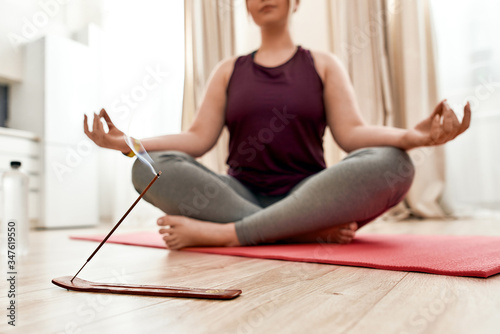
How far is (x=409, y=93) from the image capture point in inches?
90.0

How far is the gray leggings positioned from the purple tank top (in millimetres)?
154

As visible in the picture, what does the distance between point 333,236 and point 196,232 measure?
355 mm

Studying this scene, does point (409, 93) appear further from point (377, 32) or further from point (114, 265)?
point (114, 265)

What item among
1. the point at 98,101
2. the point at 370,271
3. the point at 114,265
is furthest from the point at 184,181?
the point at 98,101

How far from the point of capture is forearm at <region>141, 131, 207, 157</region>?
109 cm

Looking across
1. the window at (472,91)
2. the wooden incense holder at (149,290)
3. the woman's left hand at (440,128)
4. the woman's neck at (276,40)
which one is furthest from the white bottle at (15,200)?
the window at (472,91)

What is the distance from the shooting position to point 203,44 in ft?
9.18

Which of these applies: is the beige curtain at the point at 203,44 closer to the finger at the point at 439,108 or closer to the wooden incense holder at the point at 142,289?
the finger at the point at 439,108

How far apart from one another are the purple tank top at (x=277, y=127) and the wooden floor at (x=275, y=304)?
1.62 feet

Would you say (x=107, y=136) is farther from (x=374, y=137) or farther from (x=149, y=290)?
(x=374, y=137)


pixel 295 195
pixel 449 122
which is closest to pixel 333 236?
pixel 295 195

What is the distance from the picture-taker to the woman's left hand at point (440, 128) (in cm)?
85

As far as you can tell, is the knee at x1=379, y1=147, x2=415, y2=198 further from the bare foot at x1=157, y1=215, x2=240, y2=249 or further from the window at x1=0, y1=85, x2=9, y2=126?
the window at x1=0, y1=85, x2=9, y2=126

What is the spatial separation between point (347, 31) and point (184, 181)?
1.80 m
